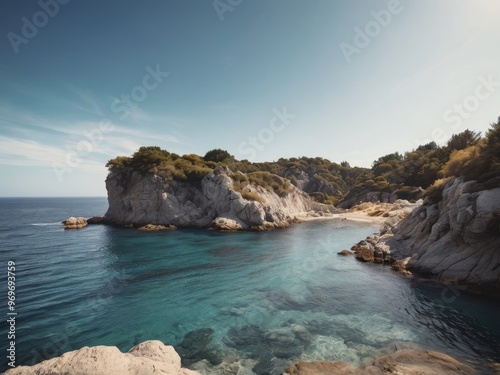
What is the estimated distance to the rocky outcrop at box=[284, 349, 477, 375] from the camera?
9617mm

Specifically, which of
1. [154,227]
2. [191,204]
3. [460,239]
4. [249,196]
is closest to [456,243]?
[460,239]

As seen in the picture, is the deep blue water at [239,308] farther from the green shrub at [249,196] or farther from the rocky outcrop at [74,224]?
the green shrub at [249,196]

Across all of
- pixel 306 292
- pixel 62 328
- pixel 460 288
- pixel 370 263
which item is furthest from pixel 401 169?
pixel 62 328

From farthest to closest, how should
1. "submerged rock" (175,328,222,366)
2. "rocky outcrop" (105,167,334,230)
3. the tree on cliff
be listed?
the tree on cliff < "rocky outcrop" (105,167,334,230) < "submerged rock" (175,328,222,366)

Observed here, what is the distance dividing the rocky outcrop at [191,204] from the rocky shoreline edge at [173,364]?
130ft

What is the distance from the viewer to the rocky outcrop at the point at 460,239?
18.1 m

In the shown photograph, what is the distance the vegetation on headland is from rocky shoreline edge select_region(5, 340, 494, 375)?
16214 mm

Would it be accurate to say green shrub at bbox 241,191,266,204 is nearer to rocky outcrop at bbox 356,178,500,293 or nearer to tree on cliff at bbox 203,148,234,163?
tree on cliff at bbox 203,148,234,163

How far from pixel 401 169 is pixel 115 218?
92.4 meters

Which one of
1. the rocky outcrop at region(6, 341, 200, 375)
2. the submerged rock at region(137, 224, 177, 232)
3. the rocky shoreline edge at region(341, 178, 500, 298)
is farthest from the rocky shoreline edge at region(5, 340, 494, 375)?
the submerged rock at region(137, 224, 177, 232)

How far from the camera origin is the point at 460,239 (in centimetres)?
2083

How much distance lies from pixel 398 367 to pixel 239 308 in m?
9.66

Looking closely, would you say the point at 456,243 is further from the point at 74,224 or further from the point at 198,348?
the point at 74,224

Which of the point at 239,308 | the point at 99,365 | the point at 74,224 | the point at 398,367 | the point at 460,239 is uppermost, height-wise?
the point at 460,239
